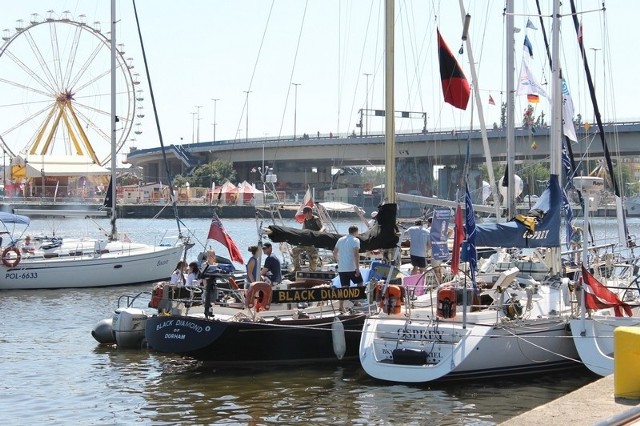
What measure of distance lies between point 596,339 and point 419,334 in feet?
9.46

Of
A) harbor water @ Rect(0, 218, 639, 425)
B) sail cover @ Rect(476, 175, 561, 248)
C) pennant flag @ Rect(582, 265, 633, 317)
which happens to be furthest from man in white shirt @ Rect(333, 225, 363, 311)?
pennant flag @ Rect(582, 265, 633, 317)

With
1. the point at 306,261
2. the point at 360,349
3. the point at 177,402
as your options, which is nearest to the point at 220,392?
the point at 177,402

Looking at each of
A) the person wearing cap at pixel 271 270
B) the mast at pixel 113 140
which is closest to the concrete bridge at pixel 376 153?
the mast at pixel 113 140

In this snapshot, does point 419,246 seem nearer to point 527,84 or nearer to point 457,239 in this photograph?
point 457,239

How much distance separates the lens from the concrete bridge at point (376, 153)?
250 feet

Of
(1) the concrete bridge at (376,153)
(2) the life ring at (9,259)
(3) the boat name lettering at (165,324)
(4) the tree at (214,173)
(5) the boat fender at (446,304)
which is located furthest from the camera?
(4) the tree at (214,173)

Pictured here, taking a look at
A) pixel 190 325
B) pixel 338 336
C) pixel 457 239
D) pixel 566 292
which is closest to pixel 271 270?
pixel 338 336

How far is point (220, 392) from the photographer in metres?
18.0

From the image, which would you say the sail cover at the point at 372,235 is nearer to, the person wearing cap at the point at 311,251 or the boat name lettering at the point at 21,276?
the person wearing cap at the point at 311,251

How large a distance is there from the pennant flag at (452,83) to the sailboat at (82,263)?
17887 millimetres

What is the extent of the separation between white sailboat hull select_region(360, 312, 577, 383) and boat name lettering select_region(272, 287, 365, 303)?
3.49 feet

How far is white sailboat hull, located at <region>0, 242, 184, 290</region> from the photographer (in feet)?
117

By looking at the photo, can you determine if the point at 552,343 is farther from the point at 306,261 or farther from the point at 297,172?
the point at 297,172

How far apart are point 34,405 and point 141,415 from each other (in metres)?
2.03
